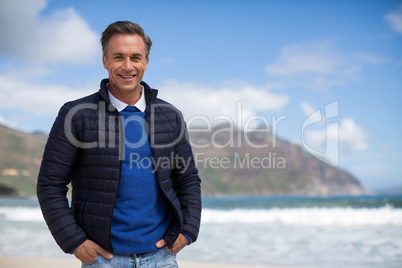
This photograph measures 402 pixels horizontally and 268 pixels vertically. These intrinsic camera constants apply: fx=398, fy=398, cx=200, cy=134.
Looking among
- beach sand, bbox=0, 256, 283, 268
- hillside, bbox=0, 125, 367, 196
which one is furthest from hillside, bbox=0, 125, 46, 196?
beach sand, bbox=0, 256, 283, 268

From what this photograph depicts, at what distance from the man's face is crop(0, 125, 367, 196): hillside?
55.0 meters

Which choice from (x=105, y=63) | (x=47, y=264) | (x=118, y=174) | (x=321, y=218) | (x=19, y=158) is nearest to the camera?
(x=118, y=174)

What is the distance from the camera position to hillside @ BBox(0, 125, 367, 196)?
187 feet

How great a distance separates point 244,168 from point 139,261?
76208 mm

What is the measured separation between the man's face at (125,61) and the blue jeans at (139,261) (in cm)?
68

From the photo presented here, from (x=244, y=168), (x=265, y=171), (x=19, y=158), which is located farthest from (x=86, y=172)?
(x=244, y=168)

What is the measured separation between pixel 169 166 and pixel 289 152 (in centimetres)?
7861

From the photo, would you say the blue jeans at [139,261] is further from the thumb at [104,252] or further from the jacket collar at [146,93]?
the jacket collar at [146,93]

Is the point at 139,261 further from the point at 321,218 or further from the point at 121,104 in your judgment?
the point at 321,218

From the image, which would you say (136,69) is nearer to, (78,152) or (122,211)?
(78,152)

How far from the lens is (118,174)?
153 centimetres

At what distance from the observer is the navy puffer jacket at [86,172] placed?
1.50m

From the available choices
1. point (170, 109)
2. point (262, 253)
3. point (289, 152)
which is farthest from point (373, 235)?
point (289, 152)

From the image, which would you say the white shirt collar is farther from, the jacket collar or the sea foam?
the sea foam
